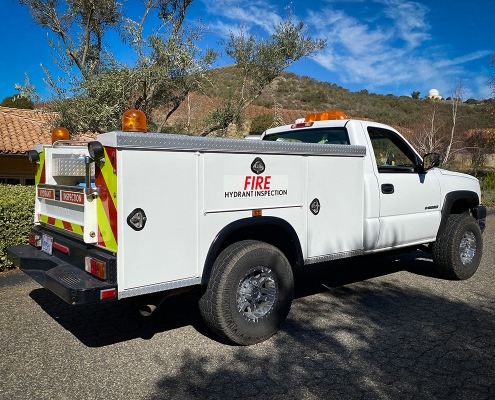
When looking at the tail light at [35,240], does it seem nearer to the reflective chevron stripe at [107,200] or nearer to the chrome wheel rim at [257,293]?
the reflective chevron stripe at [107,200]

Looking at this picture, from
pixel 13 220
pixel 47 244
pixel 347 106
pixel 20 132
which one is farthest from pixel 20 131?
pixel 347 106

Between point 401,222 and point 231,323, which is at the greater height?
point 401,222

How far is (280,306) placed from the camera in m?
4.22

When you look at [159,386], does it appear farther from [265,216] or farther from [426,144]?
[426,144]

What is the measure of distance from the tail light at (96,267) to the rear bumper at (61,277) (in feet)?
0.17

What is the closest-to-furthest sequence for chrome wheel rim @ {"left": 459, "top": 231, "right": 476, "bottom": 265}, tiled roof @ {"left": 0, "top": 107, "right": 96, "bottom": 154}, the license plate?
the license plate, chrome wheel rim @ {"left": 459, "top": 231, "right": 476, "bottom": 265}, tiled roof @ {"left": 0, "top": 107, "right": 96, "bottom": 154}

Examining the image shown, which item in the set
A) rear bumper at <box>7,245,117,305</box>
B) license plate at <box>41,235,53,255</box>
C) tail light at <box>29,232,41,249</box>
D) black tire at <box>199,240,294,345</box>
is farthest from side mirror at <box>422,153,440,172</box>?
tail light at <box>29,232,41,249</box>

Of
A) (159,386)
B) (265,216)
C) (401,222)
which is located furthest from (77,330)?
(401,222)

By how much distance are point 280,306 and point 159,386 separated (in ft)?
4.41

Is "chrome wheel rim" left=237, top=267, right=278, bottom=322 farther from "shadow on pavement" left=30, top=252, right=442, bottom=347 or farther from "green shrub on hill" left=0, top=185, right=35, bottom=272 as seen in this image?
"green shrub on hill" left=0, top=185, right=35, bottom=272

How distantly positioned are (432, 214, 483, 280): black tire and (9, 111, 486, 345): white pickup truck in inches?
24.2

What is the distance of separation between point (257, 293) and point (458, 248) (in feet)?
11.2

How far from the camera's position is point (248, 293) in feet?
13.2

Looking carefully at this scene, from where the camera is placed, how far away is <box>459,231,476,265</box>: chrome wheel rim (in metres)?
6.39
